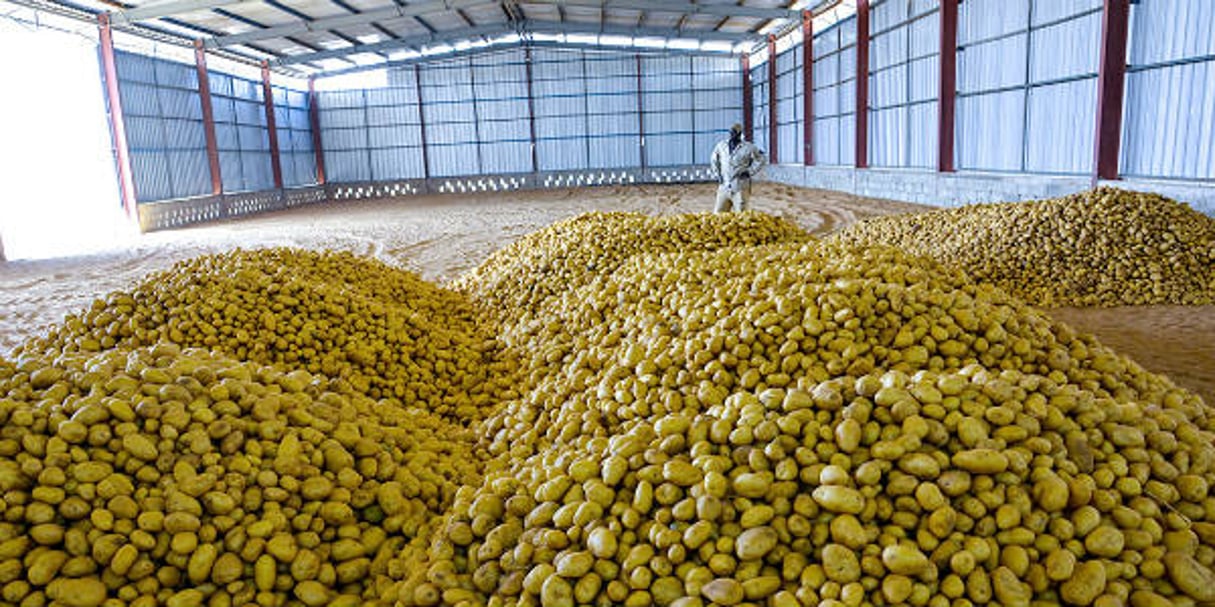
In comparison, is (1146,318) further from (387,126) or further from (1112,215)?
(387,126)

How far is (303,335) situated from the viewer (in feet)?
13.7

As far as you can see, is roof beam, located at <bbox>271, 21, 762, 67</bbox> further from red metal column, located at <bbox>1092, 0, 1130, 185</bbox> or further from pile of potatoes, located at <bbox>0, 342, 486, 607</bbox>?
pile of potatoes, located at <bbox>0, 342, 486, 607</bbox>

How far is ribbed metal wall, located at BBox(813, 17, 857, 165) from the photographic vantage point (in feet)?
60.6

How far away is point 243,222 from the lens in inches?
782

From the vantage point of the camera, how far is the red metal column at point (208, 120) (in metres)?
21.0

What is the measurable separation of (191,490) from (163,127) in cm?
2067

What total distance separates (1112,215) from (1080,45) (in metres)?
4.71

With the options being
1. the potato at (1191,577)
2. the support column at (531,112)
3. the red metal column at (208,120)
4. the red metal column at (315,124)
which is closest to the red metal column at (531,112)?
the support column at (531,112)

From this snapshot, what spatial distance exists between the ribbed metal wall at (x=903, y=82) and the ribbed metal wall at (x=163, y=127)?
17.9 metres

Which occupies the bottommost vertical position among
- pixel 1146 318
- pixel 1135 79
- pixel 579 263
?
pixel 1146 318

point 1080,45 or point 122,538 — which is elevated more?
point 1080,45

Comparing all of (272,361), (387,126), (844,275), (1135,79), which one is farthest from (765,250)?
(387,126)

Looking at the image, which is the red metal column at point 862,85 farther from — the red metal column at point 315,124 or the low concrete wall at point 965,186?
the red metal column at point 315,124

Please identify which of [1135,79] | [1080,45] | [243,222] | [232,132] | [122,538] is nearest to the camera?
[122,538]
